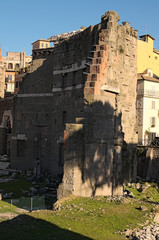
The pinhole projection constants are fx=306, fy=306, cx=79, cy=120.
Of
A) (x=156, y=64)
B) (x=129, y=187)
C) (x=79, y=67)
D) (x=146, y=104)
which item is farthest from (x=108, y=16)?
(x=156, y=64)

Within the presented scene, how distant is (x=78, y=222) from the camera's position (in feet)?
42.0

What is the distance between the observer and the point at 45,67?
98.3 ft

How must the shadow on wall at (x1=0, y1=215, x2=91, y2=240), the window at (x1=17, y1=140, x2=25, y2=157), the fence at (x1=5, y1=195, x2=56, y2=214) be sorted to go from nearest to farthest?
the shadow on wall at (x1=0, y1=215, x2=91, y2=240)
the fence at (x1=5, y1=195, x2=56, y2=214)
the window at (x1=17, y1=140, x2=25, y2=157)

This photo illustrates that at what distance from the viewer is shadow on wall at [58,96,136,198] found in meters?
16.4

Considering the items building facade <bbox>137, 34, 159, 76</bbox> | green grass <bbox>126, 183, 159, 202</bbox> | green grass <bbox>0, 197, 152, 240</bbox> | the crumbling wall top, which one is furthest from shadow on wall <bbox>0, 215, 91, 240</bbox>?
building facade <bbox>137, 34, 159, 76</bbox>

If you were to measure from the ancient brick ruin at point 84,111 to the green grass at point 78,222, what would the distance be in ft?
5.94

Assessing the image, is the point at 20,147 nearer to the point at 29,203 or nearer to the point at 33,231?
the point at 29,203

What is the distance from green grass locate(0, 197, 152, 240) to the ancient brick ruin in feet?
5.94

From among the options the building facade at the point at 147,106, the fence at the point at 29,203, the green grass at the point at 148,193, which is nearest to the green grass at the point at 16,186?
the fence at the point at 29,203

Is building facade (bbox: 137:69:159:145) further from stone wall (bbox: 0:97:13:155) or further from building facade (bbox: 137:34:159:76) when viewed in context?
stone wall (bbox: 0:97:13:155)

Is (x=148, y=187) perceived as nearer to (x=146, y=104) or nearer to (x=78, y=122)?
(x=78, y=122)

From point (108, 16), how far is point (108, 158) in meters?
9.89

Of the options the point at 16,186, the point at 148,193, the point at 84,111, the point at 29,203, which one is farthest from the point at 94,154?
the point at 16,186

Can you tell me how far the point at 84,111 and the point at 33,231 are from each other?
7752 millimetres
